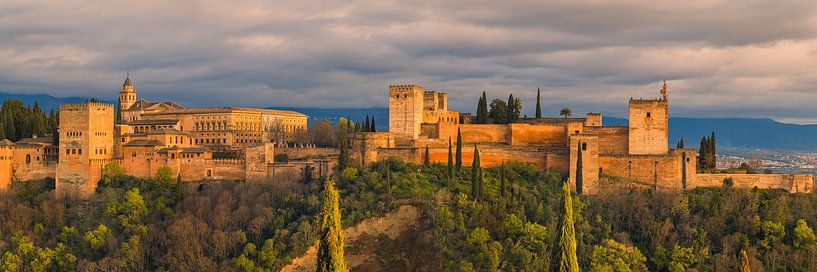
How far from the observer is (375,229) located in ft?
164

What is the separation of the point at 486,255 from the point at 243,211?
47.4 feet

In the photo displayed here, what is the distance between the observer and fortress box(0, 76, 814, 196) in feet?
172

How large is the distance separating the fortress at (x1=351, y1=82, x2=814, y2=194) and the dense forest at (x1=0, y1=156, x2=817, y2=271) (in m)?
1.08

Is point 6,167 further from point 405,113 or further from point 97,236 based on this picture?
point 405,113

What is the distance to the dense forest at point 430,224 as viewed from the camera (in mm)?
46031

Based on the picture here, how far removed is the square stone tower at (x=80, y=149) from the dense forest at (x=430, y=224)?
1.10 m

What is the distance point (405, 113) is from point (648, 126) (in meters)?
15.5

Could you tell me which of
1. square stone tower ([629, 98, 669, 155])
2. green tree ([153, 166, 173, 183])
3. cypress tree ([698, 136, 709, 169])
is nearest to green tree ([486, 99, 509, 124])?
square stone tower ([629, 98, 669, 155])

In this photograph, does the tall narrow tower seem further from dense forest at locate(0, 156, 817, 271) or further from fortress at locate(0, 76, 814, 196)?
dense forest at locate(0, 156, 817, 271)

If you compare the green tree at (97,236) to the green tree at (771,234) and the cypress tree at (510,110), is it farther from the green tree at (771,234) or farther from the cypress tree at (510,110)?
the green tree at (771,234)

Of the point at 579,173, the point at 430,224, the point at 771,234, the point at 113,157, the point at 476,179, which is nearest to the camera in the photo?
the point at 771,234

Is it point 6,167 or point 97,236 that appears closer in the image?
point 97,236

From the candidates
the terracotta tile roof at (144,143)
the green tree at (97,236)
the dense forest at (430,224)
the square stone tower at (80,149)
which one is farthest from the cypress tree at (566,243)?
the square stone tower at (80,149)

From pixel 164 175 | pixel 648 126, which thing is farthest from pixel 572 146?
pixel 164 175
